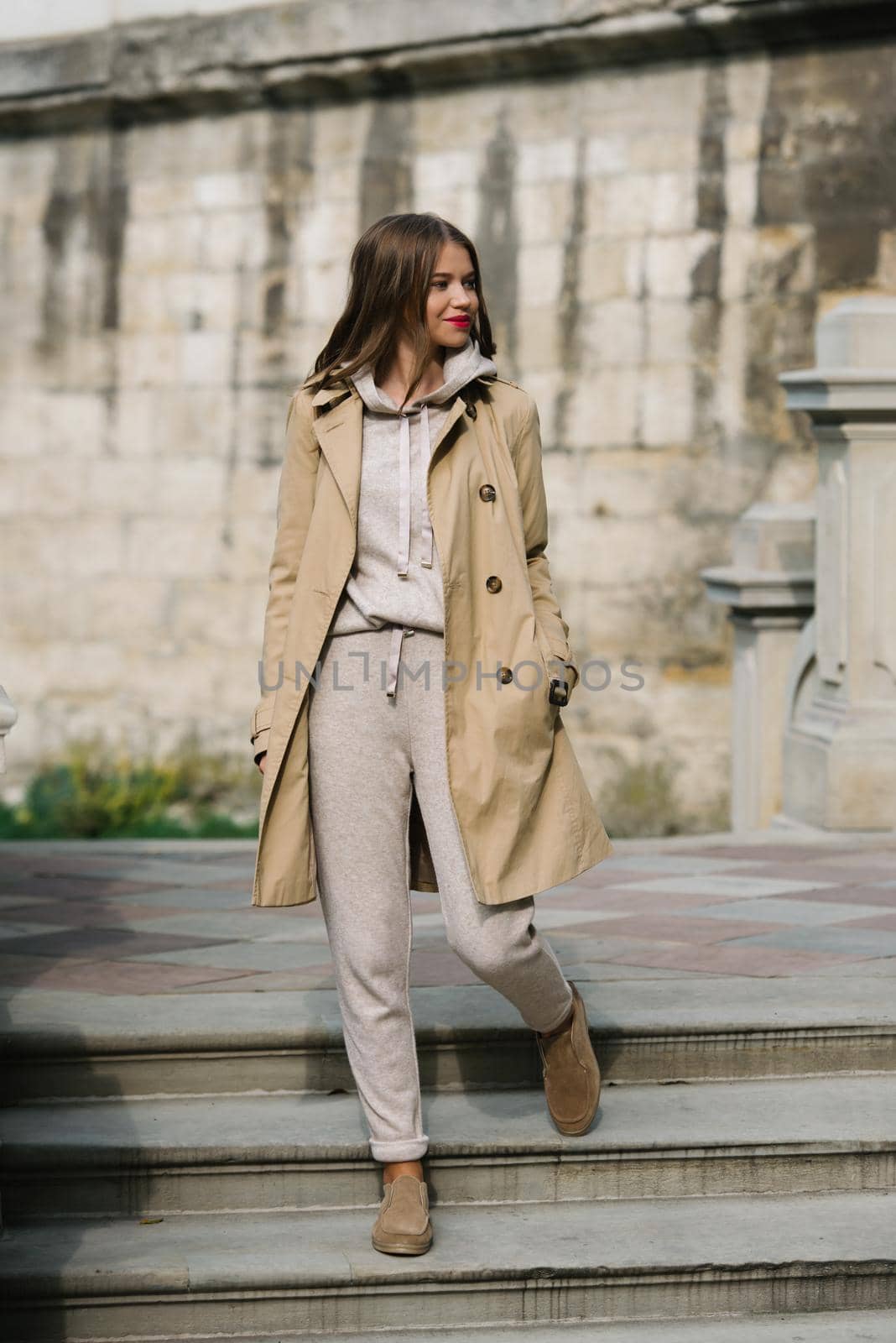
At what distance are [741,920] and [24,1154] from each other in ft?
8.60

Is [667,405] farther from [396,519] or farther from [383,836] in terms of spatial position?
[383,836]

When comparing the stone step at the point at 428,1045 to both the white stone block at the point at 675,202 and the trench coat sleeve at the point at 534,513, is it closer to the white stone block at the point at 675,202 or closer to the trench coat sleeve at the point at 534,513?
the trench coat sleeve at the point at 534,513

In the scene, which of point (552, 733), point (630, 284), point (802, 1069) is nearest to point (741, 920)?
point (802, 1069)

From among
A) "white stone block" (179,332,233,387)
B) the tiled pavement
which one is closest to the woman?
the tiled pavement

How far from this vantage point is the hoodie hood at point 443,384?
4.12 meters

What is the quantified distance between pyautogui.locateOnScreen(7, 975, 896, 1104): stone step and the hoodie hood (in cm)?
142

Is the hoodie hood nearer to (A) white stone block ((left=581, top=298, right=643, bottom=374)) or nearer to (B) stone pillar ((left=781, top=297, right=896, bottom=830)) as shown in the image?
(B) stone pillar ((left=781, top=297, right=896, bottom=830))

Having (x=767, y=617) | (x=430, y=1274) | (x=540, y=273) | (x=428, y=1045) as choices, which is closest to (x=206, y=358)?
(x=540, y=273)

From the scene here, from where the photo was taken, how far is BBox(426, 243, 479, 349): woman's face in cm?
409

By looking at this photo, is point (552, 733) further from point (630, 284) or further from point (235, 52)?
point (235, 52)

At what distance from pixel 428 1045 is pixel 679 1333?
973 millimetres

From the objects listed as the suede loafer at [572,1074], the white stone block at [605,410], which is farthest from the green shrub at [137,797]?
the suede loafer at [572,1074]

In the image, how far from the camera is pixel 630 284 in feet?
34.4

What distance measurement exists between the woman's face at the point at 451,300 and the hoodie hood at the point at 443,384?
53 mm
